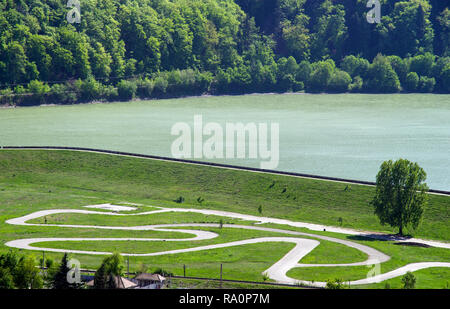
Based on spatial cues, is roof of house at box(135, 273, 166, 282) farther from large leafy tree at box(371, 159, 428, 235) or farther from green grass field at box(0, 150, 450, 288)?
large leafy tree at box(371, 159, 428, 235)

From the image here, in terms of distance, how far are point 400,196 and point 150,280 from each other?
3703 centimetres

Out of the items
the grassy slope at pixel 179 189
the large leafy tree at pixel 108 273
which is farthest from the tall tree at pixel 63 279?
the grassy slope at pixel 179 189

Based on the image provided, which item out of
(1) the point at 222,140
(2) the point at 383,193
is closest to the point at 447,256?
(2) the point at 383,193

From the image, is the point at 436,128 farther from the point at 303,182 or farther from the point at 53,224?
the point at 53,224

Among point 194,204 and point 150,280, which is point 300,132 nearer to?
point 194,204

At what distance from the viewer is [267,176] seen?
10644 centimetres

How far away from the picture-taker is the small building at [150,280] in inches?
2329

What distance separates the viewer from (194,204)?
327ft

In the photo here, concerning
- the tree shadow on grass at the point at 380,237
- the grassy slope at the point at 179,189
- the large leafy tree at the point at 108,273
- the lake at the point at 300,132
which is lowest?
the tree shadow on grass at the point at 380,237

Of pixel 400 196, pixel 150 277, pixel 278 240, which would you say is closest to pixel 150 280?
pixel 150 277

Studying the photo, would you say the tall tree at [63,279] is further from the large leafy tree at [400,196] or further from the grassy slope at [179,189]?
the large leafy tree at [400,196]

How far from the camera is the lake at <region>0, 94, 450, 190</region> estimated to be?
399 feet

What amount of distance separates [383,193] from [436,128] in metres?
72.8

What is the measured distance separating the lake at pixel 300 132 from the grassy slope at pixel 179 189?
10.9m
